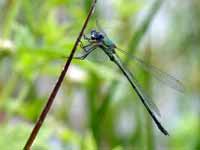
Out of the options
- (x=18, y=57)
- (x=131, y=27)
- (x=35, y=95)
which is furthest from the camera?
(x=131, y=27)

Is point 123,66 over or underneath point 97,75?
underneath

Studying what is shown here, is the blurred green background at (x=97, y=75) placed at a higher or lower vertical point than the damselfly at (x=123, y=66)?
higher

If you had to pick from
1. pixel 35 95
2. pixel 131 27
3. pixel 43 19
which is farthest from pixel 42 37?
pixel 131 27

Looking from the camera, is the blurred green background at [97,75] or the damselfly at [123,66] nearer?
the damselfly at [123,66]

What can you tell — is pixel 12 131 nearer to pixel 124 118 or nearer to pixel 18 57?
pixel 18 57

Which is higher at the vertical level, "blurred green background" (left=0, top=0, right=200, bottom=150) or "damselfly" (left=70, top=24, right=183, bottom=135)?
"blurred green background" (left=0, top=0, right=200, bottom=150)
